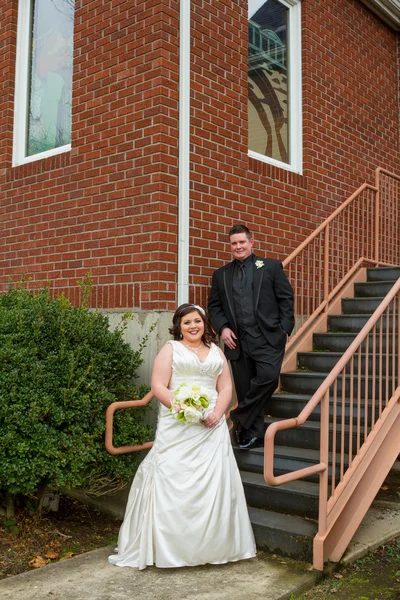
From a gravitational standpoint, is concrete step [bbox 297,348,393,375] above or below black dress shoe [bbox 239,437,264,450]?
above

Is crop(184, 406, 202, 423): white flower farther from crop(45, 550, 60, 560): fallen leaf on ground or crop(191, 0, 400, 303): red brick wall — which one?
crop(191, 0, 400, 303): red brick wall

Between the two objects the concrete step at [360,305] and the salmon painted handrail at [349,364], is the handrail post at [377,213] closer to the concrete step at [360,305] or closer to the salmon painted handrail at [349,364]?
the salmon painted handrail at [349,364]

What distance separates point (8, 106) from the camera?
6.70 meters

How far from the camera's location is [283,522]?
13.7 feet

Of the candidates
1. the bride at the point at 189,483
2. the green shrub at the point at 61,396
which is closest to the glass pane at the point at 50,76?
the green shrub at the point at 61,396

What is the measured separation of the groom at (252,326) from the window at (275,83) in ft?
5.52

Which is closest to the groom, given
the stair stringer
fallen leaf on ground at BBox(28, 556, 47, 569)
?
the stair stringer

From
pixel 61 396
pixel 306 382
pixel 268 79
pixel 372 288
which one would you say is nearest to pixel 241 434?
pixel 306 382

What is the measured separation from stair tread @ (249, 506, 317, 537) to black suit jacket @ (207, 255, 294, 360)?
1193 mm

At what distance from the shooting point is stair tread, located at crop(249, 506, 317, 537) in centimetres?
400

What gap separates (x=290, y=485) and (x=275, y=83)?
14.1ft

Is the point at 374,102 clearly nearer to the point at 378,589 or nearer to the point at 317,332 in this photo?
the point at 317,332

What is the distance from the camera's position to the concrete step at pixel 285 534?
3930 millimetres

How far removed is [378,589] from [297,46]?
552 centimetres
